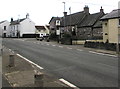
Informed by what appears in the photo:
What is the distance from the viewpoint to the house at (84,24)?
167 feet

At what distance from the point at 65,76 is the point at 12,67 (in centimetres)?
416

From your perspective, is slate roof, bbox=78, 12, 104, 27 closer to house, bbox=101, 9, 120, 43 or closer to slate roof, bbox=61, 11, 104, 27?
slate roof, bbox=61, 11, 104, 27

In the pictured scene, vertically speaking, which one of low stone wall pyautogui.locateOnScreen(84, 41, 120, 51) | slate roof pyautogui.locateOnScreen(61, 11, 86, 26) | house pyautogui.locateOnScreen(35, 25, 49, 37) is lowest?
low stone wall pyautogui.locateOnScreen(84, 41, 120, 51)

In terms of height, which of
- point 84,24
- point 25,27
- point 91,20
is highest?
point 91,20

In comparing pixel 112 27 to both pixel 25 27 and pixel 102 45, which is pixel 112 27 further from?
pixel 25 27

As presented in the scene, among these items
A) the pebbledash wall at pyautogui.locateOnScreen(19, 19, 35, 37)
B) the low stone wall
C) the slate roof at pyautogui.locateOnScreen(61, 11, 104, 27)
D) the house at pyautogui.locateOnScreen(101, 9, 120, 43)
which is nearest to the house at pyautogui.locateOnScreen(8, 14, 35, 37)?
the pebbledash wall at pyautogui.locateOnScreen(19, 19, 35, 37)

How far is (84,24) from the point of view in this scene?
56312 millimetres

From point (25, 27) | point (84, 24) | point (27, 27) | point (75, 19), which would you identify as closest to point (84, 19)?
point (75, 19)

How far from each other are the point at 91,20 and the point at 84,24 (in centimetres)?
224

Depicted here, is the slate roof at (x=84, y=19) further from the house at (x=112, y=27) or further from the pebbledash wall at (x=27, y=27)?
the pebbledash wall at (x=27, y=27)

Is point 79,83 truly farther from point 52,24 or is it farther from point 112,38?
point 52,24

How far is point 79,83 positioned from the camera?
10.1 metres

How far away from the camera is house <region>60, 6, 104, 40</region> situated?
5097 centimetres

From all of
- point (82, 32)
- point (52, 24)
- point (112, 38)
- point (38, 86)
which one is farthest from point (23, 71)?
point (52, 24)
